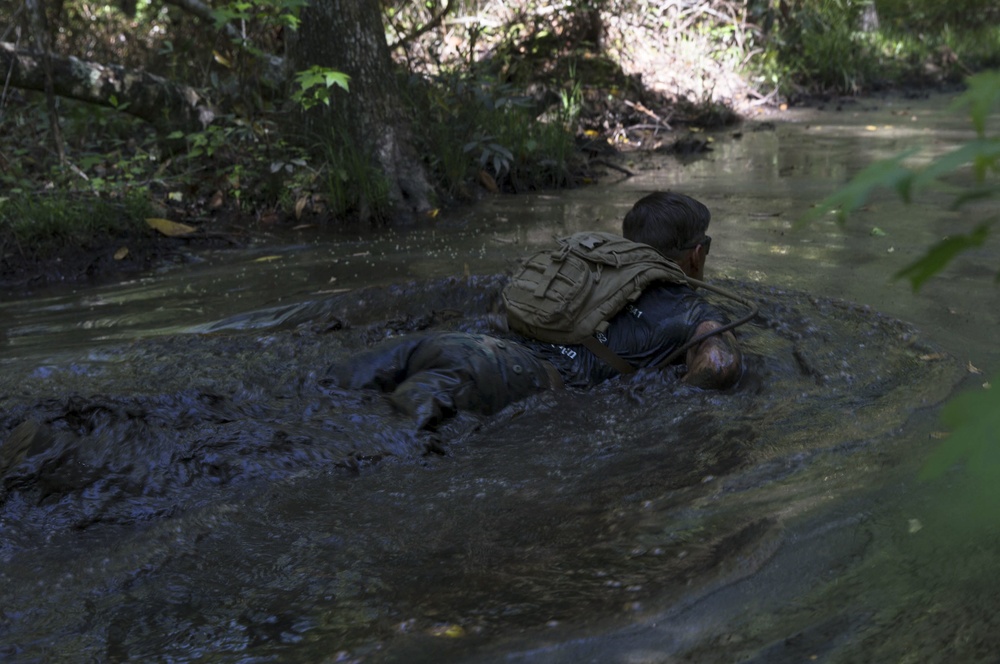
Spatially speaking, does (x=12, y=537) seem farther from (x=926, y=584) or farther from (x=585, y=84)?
(x=585, y=84)

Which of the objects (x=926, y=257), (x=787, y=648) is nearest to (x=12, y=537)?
(x=787, y=648)

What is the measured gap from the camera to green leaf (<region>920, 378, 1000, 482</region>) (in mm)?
956

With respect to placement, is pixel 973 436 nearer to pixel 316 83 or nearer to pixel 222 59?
pixel 316 83

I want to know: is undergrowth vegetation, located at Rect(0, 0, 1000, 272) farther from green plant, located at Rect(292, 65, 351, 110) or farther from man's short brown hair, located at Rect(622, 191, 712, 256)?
man's short brown hair, located at Rect(622, 191, 712, 256)

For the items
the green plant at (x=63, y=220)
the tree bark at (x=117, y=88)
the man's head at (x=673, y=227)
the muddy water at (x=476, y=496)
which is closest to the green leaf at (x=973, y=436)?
the muddy water at (x=476, y=496)

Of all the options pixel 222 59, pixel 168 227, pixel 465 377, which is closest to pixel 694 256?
pixel 465 377

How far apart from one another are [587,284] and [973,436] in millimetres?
3648

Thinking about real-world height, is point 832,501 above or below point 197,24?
below

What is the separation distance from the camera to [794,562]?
2.80 meters

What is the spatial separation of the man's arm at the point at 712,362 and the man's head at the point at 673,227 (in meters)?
0.58

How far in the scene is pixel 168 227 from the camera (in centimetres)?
854

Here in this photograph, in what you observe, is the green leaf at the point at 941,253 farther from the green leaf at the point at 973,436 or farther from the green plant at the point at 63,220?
the green plant at the point at 63,220

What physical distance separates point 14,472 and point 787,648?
9.23 feet

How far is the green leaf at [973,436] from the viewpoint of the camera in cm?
96
